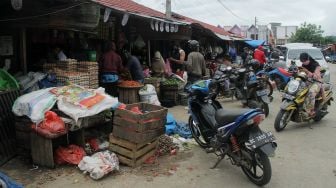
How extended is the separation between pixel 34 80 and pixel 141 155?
2552mm

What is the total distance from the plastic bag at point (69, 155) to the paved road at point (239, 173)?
33 centimetres

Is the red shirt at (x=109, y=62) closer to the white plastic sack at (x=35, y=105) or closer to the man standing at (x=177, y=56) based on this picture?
the white plastic sack at (x=35, y=105)

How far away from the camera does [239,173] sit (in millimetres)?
5562

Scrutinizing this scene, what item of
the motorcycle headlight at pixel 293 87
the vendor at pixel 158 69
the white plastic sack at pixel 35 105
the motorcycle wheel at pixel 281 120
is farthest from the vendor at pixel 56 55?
the motorcycle headlight at pixel 293 87

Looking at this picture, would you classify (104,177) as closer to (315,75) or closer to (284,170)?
(284,170)

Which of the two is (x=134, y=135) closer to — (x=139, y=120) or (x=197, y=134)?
(x=139, y=120)

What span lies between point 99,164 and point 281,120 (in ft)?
14.0

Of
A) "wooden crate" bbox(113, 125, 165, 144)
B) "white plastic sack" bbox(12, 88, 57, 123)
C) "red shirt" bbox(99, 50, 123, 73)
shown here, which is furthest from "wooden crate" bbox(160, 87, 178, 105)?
"white plastic sack" bbox(12, 88, 57, 123)

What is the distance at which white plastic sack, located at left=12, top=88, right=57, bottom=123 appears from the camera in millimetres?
5676

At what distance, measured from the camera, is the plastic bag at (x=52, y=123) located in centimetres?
554

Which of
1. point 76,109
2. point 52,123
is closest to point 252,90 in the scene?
point 76,109

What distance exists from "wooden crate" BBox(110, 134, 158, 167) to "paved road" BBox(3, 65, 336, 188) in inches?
11.3

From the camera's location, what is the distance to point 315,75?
28.6 feet

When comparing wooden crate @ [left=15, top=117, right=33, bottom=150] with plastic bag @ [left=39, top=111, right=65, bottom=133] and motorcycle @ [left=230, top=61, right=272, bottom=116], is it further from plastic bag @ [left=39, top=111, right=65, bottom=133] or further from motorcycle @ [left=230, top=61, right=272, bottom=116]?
motorcycle @ [left=230, top=61, right=272, bottom=116]
